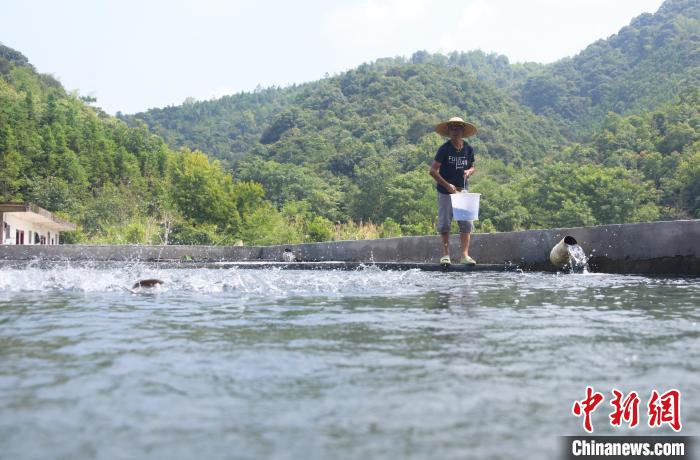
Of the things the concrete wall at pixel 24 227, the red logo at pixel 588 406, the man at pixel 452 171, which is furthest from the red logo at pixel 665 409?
the concrete wall at pixel 24 227

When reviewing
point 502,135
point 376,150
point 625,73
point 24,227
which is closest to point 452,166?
point 24,227

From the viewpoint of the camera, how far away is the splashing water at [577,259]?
400 inches

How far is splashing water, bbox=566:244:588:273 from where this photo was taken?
1015cm

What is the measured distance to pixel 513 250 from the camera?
38.8 feet

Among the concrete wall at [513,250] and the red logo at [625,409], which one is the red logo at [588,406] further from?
the concrete wall at [513,250]

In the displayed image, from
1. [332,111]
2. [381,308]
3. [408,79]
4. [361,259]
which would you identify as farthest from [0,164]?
[381,308]

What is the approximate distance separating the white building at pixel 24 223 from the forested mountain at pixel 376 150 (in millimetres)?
3981

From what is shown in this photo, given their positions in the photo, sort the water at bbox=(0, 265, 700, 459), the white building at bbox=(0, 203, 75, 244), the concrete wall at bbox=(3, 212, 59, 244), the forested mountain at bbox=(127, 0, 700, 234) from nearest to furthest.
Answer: the water at bbox=(0, 265, 700, 459)
the white building at bbox=(0, 203, 75, 244)
the concrete wall at bbox=(3, 212, 59, 244)
the forested mountain at bbox=(127, 0, 700, 234)

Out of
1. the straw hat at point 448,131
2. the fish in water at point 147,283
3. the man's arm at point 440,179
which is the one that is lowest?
the fish in water at point 147,283

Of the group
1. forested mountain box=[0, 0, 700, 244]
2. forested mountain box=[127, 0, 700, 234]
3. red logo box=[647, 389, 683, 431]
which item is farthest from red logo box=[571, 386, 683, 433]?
forested mountain box=[127, 0, 700, 234]

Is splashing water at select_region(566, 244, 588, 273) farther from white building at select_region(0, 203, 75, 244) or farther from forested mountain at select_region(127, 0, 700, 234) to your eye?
forested mountain at select_region(127, 0, 700, 234)

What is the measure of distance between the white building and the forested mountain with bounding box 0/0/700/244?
398 cm

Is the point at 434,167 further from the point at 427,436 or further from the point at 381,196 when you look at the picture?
the point at 381,196

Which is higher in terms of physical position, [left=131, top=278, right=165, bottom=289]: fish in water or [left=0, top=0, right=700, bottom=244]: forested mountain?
[left=0, top=0, right=700, bottom=244]: forested mountain
